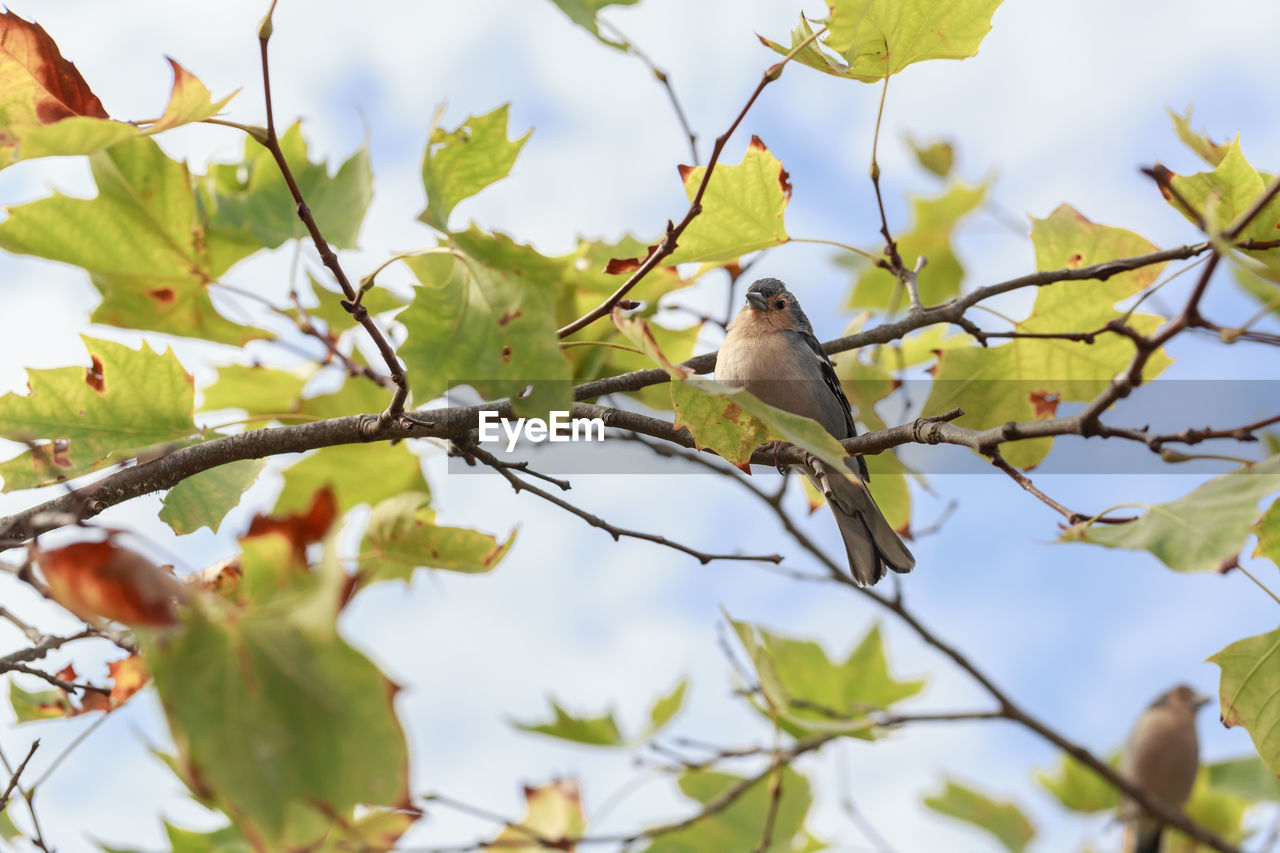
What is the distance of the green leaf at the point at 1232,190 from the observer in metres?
2.94

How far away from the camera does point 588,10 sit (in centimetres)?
259

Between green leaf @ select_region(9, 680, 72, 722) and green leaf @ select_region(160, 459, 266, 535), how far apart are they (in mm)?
878

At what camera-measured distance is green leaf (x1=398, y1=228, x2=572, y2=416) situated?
89.4 inches

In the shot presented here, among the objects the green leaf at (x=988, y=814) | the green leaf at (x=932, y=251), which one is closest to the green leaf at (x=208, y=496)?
the green leaf at (x=932, y=251)

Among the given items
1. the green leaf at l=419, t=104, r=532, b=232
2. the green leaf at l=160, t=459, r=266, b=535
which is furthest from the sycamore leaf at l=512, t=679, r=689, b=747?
the green leaf at l=419, t=104, r=532, b=232

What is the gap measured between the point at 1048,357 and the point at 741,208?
148cm

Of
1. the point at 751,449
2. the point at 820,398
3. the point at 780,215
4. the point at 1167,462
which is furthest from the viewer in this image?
the point at 820,398

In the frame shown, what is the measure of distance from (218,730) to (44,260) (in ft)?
8.70

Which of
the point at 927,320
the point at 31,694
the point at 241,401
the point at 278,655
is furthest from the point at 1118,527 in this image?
the point at 241,401

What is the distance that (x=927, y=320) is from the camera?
350 centimetres

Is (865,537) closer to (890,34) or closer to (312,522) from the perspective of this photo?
(890,34)

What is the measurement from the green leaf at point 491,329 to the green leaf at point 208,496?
1.26 metres

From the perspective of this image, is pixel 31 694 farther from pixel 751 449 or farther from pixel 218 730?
pixel 751 449

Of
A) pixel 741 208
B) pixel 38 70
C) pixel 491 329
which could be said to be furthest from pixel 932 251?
pixel 38 70
